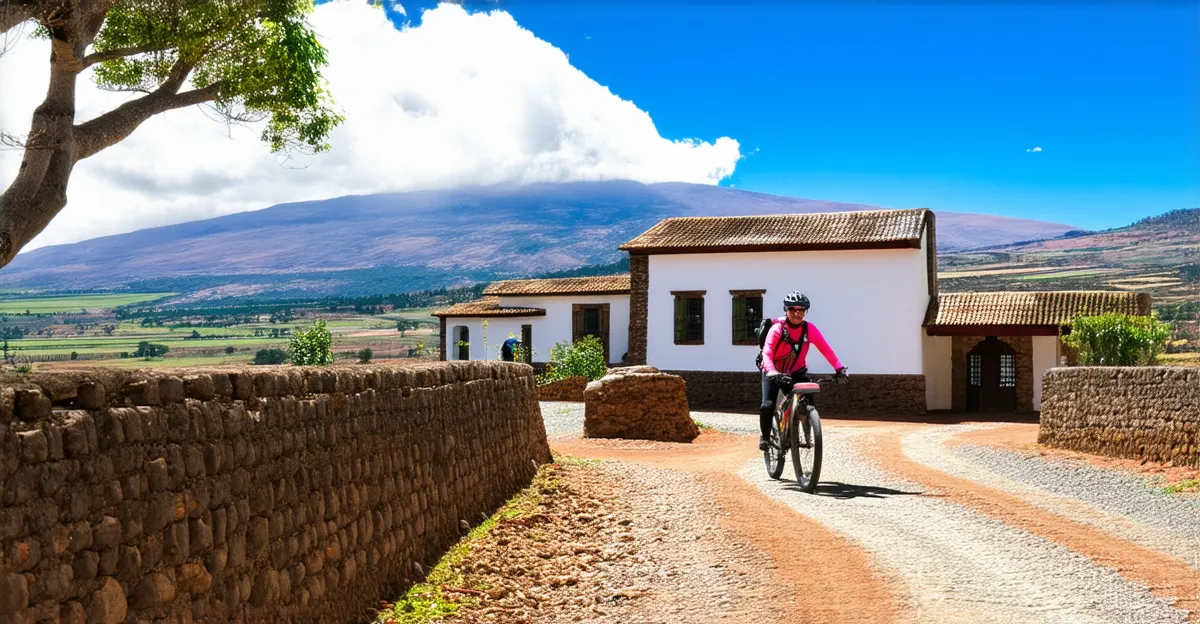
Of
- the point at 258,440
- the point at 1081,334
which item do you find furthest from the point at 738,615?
the point at 1081,334

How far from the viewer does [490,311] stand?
4103 cm

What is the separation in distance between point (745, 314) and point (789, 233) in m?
2.55

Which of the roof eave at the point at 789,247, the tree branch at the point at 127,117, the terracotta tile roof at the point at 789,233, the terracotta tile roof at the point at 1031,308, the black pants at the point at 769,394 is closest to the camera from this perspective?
the black pants at the point at 769,394

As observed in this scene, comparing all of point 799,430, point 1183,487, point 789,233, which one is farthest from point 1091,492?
point 789,233

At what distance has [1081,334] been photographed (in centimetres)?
2416

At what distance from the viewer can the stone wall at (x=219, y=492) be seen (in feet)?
11.7

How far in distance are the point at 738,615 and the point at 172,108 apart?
628 inches

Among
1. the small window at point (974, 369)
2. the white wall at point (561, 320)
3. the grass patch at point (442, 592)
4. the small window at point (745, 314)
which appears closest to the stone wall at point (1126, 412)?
the grass patch at point (442, 592)

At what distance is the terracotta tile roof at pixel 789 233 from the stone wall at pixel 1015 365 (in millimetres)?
3489

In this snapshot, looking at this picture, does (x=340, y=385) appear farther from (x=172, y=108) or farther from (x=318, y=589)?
(x=172, y=108)

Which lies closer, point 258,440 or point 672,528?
point 258,440

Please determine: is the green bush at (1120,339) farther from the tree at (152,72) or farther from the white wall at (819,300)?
the tree at (152,72)

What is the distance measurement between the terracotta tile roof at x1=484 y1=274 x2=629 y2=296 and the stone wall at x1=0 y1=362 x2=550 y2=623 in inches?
1166

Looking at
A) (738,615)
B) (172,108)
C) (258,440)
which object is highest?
(172,108)
